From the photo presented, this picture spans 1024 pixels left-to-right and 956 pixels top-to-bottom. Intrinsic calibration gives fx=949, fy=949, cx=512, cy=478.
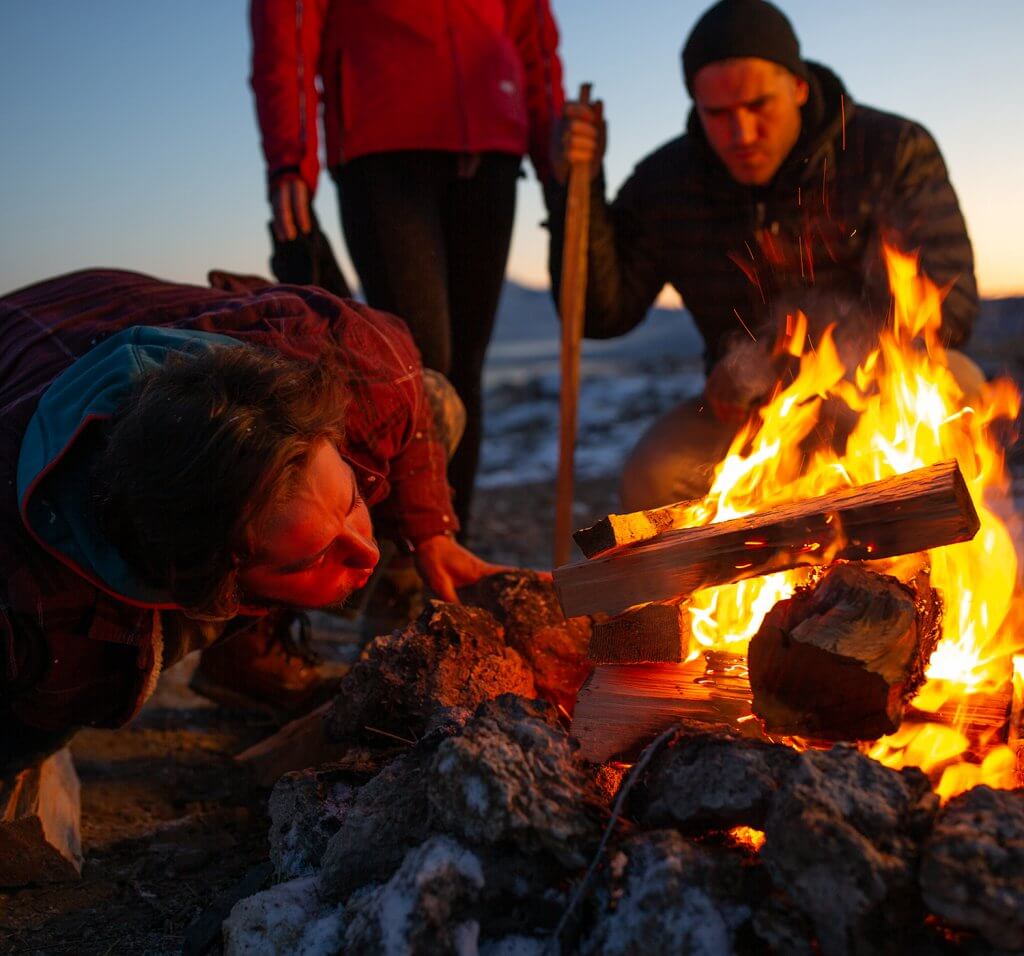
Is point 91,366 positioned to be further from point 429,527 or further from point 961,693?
point 961,693

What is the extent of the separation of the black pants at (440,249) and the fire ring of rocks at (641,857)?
188 cm

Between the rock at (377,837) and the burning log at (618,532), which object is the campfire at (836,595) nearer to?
the burning log at (618,532)

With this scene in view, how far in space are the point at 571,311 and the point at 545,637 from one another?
5.68ft

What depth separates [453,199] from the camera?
3.70 meters

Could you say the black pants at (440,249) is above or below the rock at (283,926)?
above

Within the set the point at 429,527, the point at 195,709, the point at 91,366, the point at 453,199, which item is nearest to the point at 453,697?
the point at 429,527

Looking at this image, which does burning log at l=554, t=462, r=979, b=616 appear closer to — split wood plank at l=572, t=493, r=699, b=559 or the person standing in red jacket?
split wood plank at l=572, t=493, r=699, b=559

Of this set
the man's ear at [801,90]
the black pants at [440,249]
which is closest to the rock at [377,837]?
the black pants at [440,249]

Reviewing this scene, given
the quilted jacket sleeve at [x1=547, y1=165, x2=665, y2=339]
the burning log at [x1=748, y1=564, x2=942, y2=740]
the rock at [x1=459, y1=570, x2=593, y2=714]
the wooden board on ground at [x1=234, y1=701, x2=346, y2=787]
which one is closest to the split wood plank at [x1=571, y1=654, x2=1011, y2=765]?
the burning log at [x1=748, y1=564, x2=942, y2=740]

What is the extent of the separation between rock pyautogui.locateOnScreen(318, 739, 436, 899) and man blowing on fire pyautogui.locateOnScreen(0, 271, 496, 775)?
1.58ft

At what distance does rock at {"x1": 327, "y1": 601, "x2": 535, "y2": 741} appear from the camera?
237 centimetres

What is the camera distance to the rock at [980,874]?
1.36 metres

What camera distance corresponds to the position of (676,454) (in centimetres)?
380

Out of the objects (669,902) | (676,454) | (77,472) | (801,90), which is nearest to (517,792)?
(669,902)
